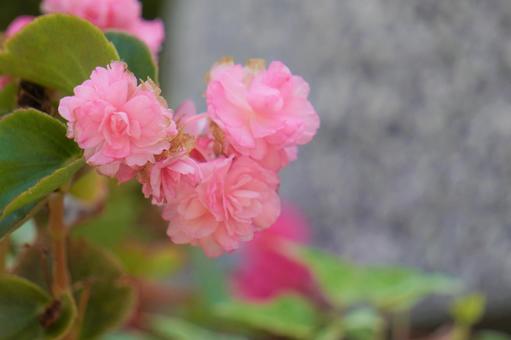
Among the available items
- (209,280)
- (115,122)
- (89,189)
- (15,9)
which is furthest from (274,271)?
(15,9)

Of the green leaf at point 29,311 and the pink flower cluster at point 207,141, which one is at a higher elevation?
the pink flower cluster at point 207,141

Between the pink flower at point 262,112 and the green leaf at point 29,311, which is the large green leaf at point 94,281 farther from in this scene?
the pink flower at point 262,112

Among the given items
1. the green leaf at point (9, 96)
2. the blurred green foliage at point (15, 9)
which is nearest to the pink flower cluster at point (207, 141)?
the green leaf at point (9, 96)

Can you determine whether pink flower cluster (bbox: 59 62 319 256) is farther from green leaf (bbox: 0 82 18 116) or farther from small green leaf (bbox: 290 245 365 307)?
small green leaf (bbox: 290 245 365 307)

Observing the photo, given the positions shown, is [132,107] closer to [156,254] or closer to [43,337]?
[43,337]

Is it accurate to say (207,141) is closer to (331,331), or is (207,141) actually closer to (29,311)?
(29,311)

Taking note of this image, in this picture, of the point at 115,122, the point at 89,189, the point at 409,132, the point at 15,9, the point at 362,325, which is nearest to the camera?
the point at 115,122

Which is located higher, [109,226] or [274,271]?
[274,271]
